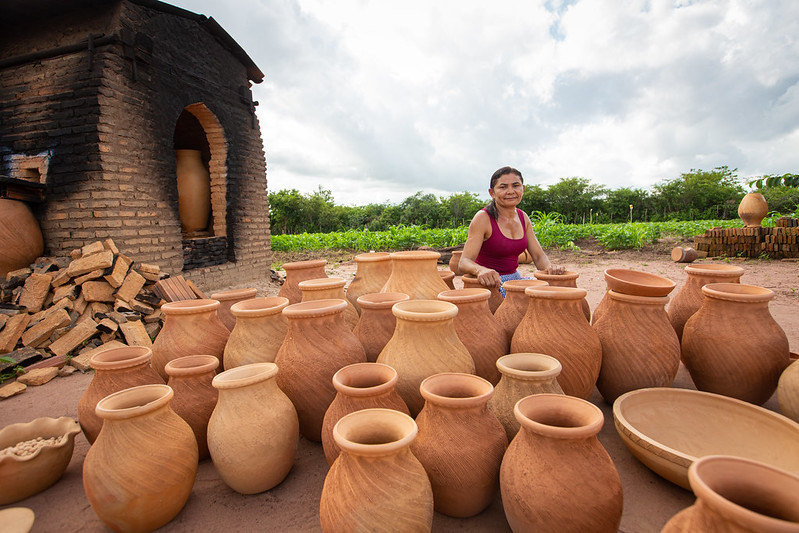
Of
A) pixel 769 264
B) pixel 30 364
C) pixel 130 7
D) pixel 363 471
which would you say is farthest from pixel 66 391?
pixel 769 264

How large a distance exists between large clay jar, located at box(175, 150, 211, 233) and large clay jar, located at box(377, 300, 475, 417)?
6439 mm

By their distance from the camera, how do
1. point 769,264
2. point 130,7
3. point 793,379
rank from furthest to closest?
point 769,264 → point 130,7 → point 793,379

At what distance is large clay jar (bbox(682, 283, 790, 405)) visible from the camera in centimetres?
200

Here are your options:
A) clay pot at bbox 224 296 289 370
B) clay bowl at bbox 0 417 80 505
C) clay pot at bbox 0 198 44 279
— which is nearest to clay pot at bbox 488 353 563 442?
clay pot at bbox 224 296 289 370

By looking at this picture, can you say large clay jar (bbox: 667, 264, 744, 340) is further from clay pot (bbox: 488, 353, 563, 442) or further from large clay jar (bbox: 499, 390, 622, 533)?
large clay jar (bbox: 499, 390, 622, 533)

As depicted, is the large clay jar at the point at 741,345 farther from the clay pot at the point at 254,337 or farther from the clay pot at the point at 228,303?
the clay pot at the point at 228,303

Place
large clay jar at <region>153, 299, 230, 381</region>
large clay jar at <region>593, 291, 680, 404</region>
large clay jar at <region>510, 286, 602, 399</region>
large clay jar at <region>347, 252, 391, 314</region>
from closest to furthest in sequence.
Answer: large clay jar at <region>510, 286, 602, 399</region>, large clay jar at <region>593, 291, 680, 404</region>, large clay jar at <region>153, 299, 230, 381</region>, large clay jar at <region>347, 252, 391, 314</region>

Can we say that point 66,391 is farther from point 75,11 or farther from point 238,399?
point 75,11

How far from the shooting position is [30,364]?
146 inches

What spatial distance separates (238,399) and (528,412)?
123cm

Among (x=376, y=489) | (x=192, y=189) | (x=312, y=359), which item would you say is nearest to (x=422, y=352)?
(x=312, y=359)

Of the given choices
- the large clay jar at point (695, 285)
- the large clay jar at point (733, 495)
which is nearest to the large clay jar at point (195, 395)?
the large clay jar at point (733, 495)

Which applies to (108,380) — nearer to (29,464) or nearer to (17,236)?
(29,464)

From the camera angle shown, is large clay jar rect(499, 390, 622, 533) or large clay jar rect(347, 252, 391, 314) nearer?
large clay jar rect(499, 390, 622, 533)
